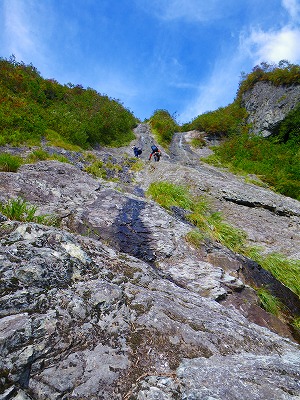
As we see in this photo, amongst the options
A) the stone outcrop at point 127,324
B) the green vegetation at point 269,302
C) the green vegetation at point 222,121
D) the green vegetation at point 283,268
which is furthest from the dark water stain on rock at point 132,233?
the green vegetation at point 222,121

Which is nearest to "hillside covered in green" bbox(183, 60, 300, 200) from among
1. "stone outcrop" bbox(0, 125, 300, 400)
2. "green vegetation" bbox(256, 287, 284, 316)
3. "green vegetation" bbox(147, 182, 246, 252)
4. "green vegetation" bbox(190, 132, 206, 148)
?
"green vegetation" bbox(190, 132, 206, 148)

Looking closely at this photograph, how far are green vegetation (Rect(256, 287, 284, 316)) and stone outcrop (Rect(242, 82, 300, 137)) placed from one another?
2496 centimetres

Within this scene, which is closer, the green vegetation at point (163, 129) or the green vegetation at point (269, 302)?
the green vegetation at point (269, 302)

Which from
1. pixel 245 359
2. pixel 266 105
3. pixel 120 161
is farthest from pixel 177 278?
pixel 266 105

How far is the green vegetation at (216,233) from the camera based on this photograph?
7.66 m

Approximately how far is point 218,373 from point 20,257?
9.32ft

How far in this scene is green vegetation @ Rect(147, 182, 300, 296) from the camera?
25.1 feet

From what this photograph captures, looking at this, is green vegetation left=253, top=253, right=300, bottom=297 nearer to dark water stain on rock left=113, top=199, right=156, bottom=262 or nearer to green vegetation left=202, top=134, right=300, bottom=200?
dark water stain on rock left=113, top=199, right=156, bottom=262

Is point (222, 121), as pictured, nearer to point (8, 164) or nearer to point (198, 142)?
point (198, 142)

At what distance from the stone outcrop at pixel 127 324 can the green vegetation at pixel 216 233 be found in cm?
69

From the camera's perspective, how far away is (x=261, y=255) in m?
8.41

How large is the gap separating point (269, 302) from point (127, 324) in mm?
4098

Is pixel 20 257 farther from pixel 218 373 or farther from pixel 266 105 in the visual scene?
pixel 266 105

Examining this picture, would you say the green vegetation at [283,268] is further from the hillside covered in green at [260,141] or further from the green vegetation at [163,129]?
the green vegetation at [163,129]
